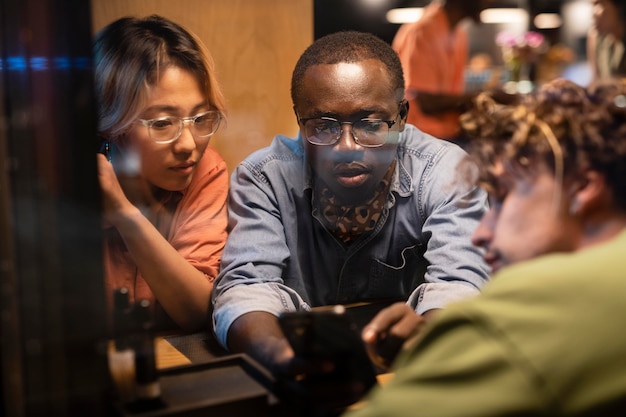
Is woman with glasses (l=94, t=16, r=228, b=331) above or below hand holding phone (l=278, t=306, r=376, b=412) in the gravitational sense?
above

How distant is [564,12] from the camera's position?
126 cm

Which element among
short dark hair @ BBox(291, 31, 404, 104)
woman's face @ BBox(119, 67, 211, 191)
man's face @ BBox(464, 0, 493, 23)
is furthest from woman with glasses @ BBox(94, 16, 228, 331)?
man's face @ BBox(464, 0, 493, 23)

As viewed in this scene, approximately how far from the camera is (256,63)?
1.57 metres

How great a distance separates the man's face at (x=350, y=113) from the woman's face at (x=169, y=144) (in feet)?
0.77

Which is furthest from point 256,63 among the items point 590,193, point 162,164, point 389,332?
point 590,193

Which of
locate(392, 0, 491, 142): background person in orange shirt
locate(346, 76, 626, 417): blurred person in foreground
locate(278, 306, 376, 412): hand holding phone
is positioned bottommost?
locate(278, 306, 376, 412): hand holding phone

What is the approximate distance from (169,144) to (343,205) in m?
0.40

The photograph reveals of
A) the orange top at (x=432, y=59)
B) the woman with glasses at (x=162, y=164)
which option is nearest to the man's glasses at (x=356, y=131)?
the orange top at (x=432, y=59)

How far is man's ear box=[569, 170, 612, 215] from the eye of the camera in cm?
93

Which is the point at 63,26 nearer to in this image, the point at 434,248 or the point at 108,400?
the point at 108,400

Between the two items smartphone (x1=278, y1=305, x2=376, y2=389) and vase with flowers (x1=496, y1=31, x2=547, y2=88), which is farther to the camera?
vase with flowers (x1=496, y1=31, x2=547, y2=88)

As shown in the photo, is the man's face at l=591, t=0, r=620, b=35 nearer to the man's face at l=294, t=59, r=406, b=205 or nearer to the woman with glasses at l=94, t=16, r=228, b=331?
the man's face at l=294, t=59, r=406, b=205

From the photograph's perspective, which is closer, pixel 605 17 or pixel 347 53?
pixel 605 17

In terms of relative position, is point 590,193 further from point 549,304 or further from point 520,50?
point 520,50
